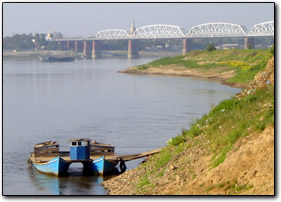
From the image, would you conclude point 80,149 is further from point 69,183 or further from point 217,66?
point 217,66

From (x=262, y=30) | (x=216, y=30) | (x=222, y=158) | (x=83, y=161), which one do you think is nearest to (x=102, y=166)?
(x=83, y=161)

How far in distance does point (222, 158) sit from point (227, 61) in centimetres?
6751

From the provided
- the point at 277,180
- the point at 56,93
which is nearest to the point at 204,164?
the point at 277,180

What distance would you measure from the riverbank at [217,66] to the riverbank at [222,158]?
40.4 m

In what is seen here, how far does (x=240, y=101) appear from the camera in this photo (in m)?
19.6

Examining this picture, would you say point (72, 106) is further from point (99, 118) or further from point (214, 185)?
point (214, 185)

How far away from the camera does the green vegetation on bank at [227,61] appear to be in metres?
65.2

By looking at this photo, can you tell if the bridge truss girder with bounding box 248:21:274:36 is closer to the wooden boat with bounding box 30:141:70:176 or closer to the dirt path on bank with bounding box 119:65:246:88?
the dirt path on bank with bounding box 119:65:246:88

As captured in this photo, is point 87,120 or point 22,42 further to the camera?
point 22,42

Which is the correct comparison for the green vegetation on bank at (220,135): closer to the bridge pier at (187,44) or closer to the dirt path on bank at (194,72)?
the dirt path on bank at (194,72)

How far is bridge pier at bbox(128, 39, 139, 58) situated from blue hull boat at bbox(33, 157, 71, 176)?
166 m

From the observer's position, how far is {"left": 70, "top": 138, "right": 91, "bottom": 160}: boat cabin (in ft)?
69.2

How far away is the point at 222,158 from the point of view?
1502 cm

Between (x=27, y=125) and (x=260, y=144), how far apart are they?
823 inches
